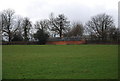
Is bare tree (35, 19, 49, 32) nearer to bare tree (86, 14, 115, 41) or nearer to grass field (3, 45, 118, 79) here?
bare tree (86, 14, 115, 41)

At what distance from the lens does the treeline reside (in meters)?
54.9

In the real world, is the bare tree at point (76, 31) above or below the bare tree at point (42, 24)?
below

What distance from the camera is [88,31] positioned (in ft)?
208

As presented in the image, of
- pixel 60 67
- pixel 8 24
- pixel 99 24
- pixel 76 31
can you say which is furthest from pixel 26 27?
pixel 60 67

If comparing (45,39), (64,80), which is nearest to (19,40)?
(45,39)

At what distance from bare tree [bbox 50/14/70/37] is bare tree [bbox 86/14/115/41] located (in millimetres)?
8691

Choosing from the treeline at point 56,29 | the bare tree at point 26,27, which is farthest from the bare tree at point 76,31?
the bare tree at point 26,27

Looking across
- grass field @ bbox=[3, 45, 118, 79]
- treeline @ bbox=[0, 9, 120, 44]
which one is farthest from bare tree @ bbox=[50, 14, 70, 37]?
grass field @ bbox=[3, 45, 118, 79]

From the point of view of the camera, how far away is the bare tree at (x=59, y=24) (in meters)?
62.7

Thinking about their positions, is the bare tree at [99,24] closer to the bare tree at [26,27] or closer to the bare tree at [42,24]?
the bare tree at [42,24]

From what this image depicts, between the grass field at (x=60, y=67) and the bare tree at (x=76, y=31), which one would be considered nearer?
the grass field at (x=60, y=67)

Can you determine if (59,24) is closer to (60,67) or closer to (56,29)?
(56,29)

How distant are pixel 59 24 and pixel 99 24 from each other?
14879 mm

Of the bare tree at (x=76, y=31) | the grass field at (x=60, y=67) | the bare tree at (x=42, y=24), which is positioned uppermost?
the bare tree at (x=42, y=24)
